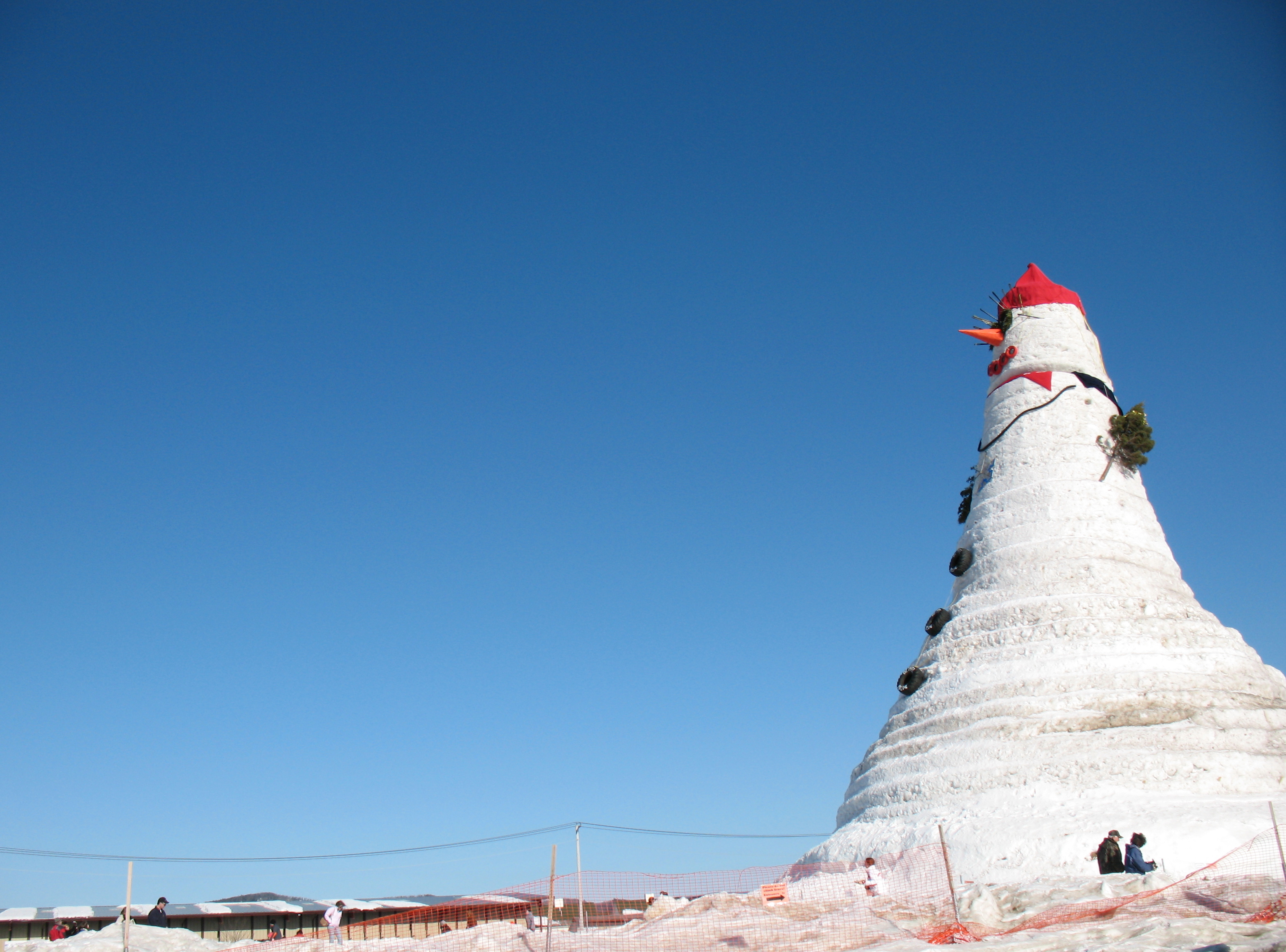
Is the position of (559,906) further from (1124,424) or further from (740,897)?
(1124,424)

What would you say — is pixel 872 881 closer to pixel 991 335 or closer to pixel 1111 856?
pixel 1111 856

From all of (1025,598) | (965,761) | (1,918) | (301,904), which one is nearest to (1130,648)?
(1025,598)

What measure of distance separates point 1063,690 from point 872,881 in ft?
18.9

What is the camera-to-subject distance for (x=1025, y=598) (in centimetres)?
2092

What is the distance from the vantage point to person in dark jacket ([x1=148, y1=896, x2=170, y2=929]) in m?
20.1

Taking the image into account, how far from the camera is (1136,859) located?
45.9ft

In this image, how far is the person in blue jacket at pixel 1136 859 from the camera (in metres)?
13.9

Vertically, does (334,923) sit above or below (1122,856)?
below

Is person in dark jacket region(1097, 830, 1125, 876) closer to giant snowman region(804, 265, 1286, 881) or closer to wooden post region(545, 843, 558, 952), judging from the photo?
giant snowman region(804, 265, 1286, 881)

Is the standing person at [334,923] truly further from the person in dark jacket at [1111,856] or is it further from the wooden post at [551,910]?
the person in dark jacket at [1111,856]

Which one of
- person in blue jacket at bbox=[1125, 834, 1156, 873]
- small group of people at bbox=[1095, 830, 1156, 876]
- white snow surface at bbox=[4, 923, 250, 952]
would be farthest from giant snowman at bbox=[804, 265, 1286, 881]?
white snow surface at bbox=[4, 923, 250, 952]

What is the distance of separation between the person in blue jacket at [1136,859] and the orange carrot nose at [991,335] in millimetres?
14976

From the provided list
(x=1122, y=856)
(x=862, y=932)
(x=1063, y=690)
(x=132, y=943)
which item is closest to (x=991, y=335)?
(x=1063, y=690)

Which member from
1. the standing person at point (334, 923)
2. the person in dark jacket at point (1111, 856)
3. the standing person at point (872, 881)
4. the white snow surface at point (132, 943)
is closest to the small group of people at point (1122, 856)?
the person in dark jacket at point (1111, 856)
